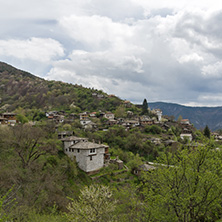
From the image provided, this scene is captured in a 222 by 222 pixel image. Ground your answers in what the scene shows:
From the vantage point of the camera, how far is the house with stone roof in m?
35.6

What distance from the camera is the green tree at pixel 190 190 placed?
1166 centimetres

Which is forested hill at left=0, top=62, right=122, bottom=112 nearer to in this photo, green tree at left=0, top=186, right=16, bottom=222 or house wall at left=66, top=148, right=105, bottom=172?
house wall at left=66, top=148, right=105, bottom=172

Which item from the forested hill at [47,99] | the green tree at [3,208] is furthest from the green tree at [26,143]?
the forested hill at [47,99]

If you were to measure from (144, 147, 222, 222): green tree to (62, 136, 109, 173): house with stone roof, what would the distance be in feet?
76.7

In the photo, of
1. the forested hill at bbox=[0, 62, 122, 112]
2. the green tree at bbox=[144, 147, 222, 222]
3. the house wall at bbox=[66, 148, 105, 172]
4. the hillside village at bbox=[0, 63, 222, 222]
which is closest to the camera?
the green tree at bbox=[144, 147, 222, 222]

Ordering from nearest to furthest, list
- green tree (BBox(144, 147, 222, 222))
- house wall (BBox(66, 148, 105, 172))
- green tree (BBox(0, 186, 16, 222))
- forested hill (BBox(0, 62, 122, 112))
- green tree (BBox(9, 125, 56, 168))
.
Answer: green tree (BBox(0, 186, 16, 222)) → green tree (BBox(144, 147, 222, 222)) → green tree (BBox(9, 125, 56, 168)) → house wall (BBox(66, 148, 105, 172)) → forested hill (BBox(0, 62, 122, 112))

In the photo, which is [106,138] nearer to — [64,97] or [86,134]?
[86,134]

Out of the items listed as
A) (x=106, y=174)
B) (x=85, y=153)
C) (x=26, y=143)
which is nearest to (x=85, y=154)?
(x=85, y=153)

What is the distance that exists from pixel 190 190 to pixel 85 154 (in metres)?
25.7

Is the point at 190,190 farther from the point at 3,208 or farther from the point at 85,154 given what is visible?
the point at 85,154

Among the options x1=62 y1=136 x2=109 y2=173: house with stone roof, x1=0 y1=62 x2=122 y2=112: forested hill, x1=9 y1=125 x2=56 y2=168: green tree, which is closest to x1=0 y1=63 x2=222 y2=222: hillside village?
x1=62 y1=136 x2=109 y2=173: house with stone roof

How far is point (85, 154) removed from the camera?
3562cm

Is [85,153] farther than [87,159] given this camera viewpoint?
Yes

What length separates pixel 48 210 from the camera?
2020cm
